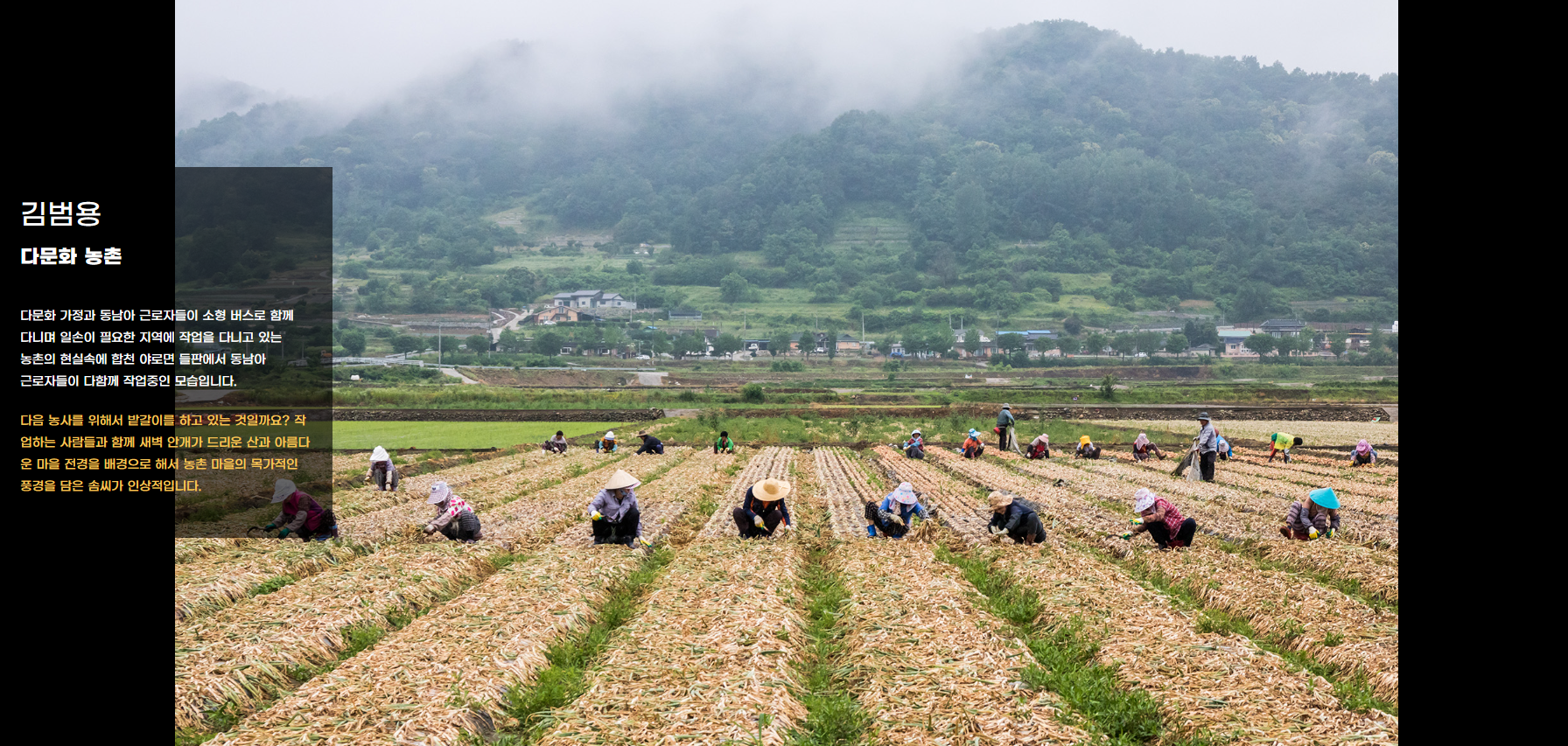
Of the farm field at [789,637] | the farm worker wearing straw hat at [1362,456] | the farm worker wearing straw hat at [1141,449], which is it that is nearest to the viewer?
the farm field at [789,637]

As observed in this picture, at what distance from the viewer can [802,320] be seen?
178375 millimetres

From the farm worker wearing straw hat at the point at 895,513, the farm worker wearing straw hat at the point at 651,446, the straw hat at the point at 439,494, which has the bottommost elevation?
the farm worker wearing straw hat at the point at 651,446

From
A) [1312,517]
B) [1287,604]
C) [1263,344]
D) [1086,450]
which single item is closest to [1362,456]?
[1086,450]

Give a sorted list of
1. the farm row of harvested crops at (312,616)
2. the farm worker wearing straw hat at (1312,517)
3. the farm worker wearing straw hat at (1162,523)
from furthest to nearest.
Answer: the farm worker wearing straw hat at (1312,517) → the farm worker wearing straw hat at (1162,523) → the farm row of harvested crops at (312,616)

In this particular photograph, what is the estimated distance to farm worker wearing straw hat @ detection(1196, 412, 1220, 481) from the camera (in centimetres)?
2460

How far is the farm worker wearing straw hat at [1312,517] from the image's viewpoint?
15586mm

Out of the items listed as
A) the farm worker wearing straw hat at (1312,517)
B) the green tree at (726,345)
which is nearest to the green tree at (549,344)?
the green tree at (726,345)

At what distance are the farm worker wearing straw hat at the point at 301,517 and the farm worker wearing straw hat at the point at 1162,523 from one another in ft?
46.7

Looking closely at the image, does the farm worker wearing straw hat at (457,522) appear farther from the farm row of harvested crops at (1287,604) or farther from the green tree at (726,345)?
the green tree at (726,345)

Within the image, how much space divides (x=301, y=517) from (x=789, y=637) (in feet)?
35.7

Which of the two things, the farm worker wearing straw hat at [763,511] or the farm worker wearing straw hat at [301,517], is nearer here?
the farm worker wearing straw hat at [301,517]

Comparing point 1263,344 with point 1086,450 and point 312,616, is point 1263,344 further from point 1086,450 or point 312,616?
point 312,616

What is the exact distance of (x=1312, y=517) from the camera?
1579 cm

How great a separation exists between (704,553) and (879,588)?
375cm
